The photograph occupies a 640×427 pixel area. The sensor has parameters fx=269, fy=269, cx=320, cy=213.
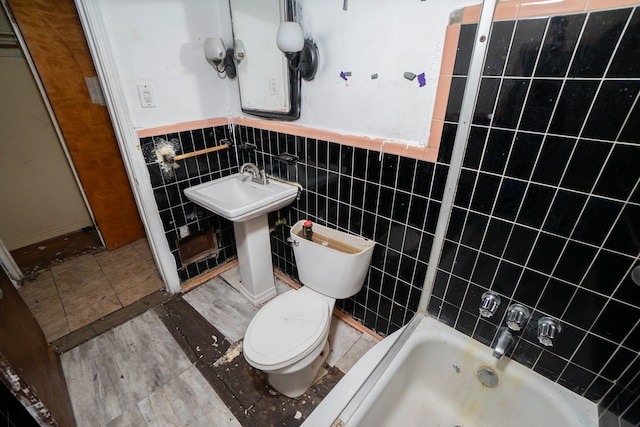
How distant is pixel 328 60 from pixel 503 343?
1350mm

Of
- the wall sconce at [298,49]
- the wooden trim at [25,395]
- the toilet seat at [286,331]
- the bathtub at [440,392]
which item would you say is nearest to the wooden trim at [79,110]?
the wall sconce at [298,49]

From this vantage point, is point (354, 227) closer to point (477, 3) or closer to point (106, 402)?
point (477, 3)

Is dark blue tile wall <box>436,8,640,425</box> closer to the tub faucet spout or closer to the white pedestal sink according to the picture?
the tub faucet spout

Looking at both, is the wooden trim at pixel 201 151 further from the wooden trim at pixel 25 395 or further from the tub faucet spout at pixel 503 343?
the tub faucet spout at pixel 503 343

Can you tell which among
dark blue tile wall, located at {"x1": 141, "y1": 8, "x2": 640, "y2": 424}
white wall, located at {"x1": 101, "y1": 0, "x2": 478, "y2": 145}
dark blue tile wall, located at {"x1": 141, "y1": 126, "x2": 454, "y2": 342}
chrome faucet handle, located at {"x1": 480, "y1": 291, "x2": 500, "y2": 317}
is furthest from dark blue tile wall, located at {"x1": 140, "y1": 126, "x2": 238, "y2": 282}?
chrome faucet handle, located at {"x1": 480, "y1": 291, "x2": 500, "y2": 317}

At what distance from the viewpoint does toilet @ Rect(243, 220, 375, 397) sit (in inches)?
44.0

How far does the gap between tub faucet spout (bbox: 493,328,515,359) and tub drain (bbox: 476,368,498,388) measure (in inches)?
5.4

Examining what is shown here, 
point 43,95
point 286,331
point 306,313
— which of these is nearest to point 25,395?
point 286,331

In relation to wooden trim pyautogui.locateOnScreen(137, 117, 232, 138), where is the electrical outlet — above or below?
above

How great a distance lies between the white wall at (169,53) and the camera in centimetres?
129

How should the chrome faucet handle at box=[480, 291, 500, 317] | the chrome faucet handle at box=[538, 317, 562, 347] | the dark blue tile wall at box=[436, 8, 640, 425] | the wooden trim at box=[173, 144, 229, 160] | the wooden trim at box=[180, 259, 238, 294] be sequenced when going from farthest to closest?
the wooden trim at box=[180, 259, 238, 294] < the wooden trim at box=[173, 144, 229, 160] < the chrome faucet handle at box=[480, 291, 500, 317] < the chrome faucet handle at box=[538, 317, 562, 347] < the dark blue tile wall at box=[436, 8, 640, 425]

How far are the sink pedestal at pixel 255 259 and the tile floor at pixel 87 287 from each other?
70 cm

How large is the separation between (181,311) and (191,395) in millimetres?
580

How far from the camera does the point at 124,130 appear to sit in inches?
55.9
